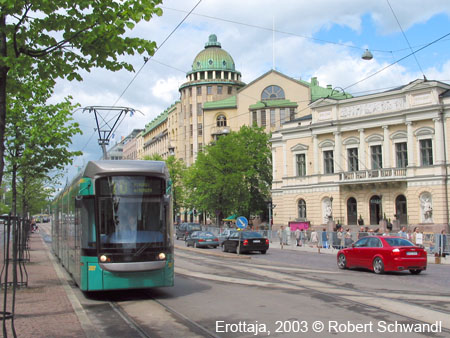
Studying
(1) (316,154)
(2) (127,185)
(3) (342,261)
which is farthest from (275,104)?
(2) (127,185)

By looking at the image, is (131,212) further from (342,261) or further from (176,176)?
(176,176)

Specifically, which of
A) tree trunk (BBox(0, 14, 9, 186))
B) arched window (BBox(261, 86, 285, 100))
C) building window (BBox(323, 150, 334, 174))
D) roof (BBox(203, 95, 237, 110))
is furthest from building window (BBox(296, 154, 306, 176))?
tree trunk (BBox(0, 14, 9, 186))

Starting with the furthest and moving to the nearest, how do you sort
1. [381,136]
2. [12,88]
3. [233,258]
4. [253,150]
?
[253,150] < [381,136] < [233,258] < [12,88]

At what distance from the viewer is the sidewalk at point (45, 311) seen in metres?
8.84

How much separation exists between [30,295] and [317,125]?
44.4 m

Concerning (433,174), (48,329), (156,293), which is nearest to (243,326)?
(48,329)

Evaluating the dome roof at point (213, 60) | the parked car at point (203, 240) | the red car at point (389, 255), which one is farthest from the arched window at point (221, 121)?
the red car at point (389, 255)

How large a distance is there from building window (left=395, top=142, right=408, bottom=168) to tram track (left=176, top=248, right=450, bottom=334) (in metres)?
32.0

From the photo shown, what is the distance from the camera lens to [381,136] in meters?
50.2

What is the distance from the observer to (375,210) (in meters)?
50.6

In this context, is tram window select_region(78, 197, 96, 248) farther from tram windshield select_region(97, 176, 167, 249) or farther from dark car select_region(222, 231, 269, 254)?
dark car select_region(222, 231, 269, 254)

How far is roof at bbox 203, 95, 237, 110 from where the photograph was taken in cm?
8481

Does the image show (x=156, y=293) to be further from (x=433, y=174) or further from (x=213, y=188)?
(x=213, y=188)

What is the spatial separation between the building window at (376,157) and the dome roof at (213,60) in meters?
45.4
